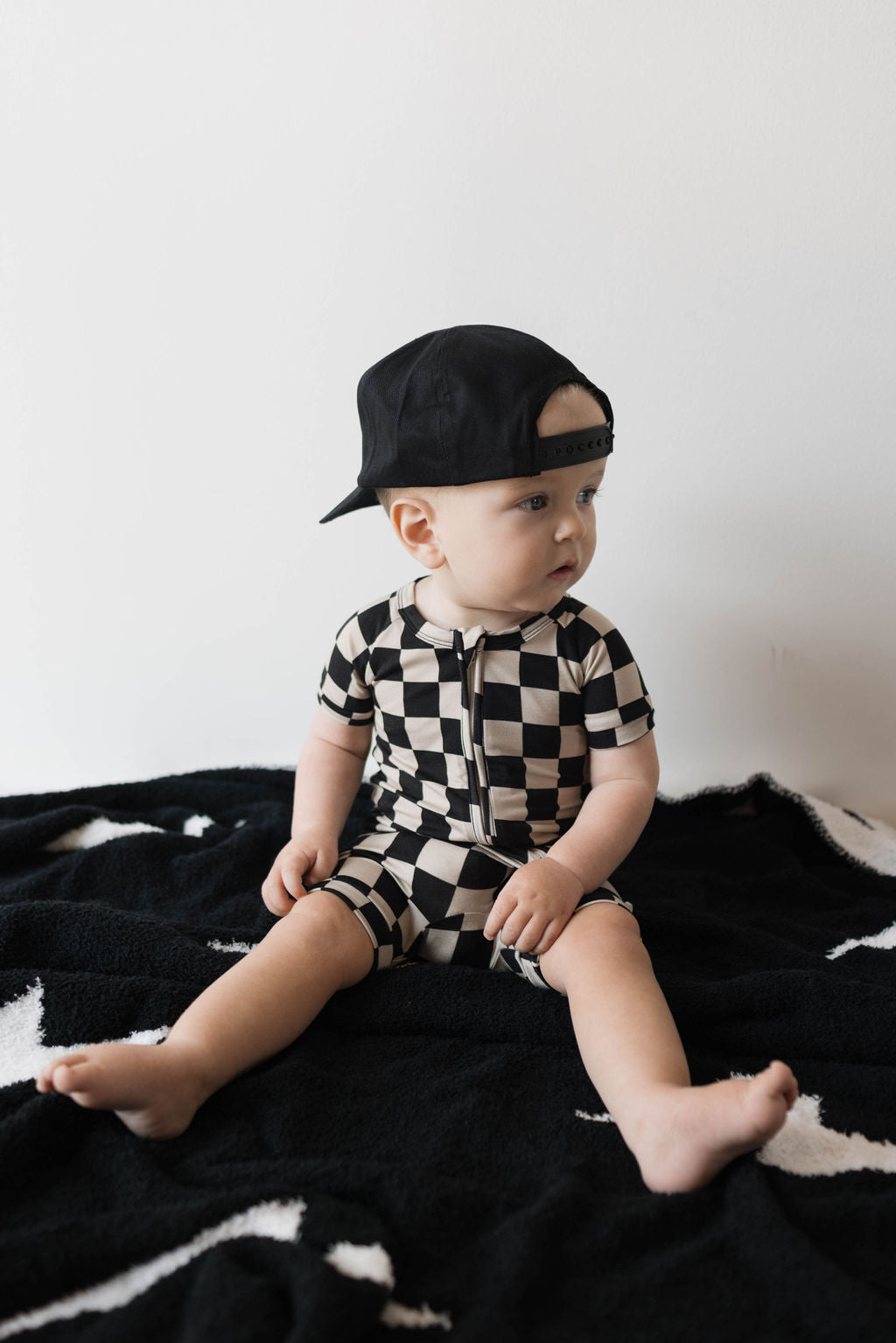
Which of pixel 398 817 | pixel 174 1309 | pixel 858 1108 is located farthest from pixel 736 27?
pixel 174 1309

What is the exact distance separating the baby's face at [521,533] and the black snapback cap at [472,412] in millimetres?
20

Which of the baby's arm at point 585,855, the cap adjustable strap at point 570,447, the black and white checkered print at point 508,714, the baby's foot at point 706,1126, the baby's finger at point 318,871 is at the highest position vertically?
the cap adjustable strap at point 570,447

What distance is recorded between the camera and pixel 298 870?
3.27 ft

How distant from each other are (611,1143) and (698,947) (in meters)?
0.30

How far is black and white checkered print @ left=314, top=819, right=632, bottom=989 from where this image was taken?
38.4 inches

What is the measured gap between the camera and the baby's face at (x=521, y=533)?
885 millimetres

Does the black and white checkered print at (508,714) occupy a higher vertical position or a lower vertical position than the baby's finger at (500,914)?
higher

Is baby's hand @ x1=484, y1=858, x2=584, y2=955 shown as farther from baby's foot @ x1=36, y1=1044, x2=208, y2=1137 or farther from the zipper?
baby's foot @ x1=36, y1=1044, x2=208, y2=1137

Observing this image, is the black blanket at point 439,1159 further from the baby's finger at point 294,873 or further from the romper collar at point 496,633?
the romper collar at point 496,633

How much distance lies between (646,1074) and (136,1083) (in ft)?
1.19

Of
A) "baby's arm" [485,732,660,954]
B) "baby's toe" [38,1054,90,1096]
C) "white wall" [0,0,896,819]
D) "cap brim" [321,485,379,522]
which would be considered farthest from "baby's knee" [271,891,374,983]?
"white wall" [0,0,896,819]

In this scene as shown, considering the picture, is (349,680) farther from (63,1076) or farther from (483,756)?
(63,1076)

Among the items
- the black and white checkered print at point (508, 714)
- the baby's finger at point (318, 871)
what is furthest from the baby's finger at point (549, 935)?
the baby's finger at point (318, 871)

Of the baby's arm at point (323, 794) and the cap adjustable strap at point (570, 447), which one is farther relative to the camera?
the baby's arm at point (323, 794)
